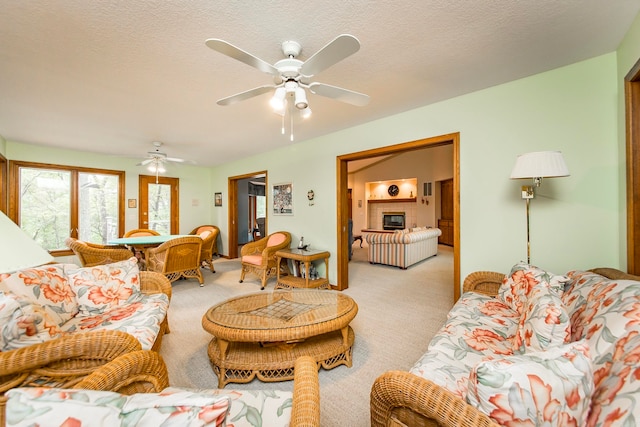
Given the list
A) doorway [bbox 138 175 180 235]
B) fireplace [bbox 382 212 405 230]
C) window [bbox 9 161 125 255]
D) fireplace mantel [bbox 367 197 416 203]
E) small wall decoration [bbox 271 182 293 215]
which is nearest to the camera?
window [bbox 9 161 125 255]

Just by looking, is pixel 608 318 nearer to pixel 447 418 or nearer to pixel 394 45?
pixel 447 418

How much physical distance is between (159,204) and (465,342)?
6.86m

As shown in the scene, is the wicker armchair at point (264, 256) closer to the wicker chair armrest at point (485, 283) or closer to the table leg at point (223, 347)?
the table leg at point (223, 347)

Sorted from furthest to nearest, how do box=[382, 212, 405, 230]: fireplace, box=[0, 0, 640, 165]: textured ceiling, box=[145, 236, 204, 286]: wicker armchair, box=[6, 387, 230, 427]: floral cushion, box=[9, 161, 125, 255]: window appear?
box=[382, 212, 405, 230]: fireplace → box=[9, 161, 125, 255]: window → box=[145, 236, 204, 286]: wicker armchair → box=[0, 0, 640, 165]: textured ceiling → box=[6, 387, 230, 427]: floral cushion

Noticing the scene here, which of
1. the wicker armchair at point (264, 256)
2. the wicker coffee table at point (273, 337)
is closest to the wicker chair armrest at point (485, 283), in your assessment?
the wicker coffee table at point (273, 337)

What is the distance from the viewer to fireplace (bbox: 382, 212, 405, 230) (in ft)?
32.8

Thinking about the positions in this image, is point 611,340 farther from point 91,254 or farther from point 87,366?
point 91,254

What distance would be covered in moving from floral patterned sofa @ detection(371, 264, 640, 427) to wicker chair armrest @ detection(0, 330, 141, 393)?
4.43ft

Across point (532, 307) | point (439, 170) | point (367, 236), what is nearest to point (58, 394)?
point (532, 307)

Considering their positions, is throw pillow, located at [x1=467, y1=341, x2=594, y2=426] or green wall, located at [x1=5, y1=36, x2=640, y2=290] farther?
green wall, located at [x1=5, y1=36, x2=640, y2=290]

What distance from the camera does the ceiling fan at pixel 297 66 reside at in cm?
141

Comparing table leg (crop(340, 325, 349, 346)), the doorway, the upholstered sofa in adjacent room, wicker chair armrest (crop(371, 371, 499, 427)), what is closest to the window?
the doorway

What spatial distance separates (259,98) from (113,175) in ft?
15.8

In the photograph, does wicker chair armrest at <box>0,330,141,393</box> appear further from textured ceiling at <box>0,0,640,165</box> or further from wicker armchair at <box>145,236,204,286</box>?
wicker armchair at <box>145,236,204,286</box>
